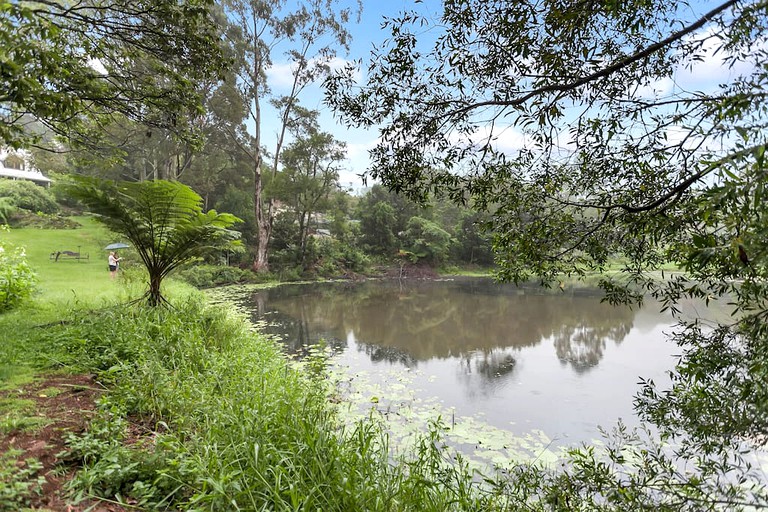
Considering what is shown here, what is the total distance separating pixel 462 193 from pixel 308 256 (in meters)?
16.4

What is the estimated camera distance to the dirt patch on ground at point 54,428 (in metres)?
1.61

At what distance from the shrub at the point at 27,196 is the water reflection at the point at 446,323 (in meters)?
13.6

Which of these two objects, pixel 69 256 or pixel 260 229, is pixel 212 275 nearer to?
pixel 260 229

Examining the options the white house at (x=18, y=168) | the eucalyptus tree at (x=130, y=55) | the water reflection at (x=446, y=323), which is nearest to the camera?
the eucalyptus tree at (x=130, y=55)

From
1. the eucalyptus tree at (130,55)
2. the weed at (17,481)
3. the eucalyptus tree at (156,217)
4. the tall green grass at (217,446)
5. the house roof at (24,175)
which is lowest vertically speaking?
the tall green grass at (217,446)

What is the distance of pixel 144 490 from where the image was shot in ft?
5.71

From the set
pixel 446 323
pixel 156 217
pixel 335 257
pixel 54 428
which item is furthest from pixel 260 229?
pixel 54 428

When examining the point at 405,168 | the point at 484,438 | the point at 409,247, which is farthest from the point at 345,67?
the point at 409,247

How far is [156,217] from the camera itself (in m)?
4.76

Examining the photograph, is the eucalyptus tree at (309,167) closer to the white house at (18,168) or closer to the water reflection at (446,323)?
the water reflection at (446,323)

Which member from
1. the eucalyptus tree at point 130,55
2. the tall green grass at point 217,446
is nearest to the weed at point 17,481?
the tall green grass at point 217,446

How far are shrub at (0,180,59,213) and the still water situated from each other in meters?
13.7

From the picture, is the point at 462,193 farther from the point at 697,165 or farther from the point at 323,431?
the point at 323,431

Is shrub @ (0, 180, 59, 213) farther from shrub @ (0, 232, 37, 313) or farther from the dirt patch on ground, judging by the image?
the dirt patch on ground
